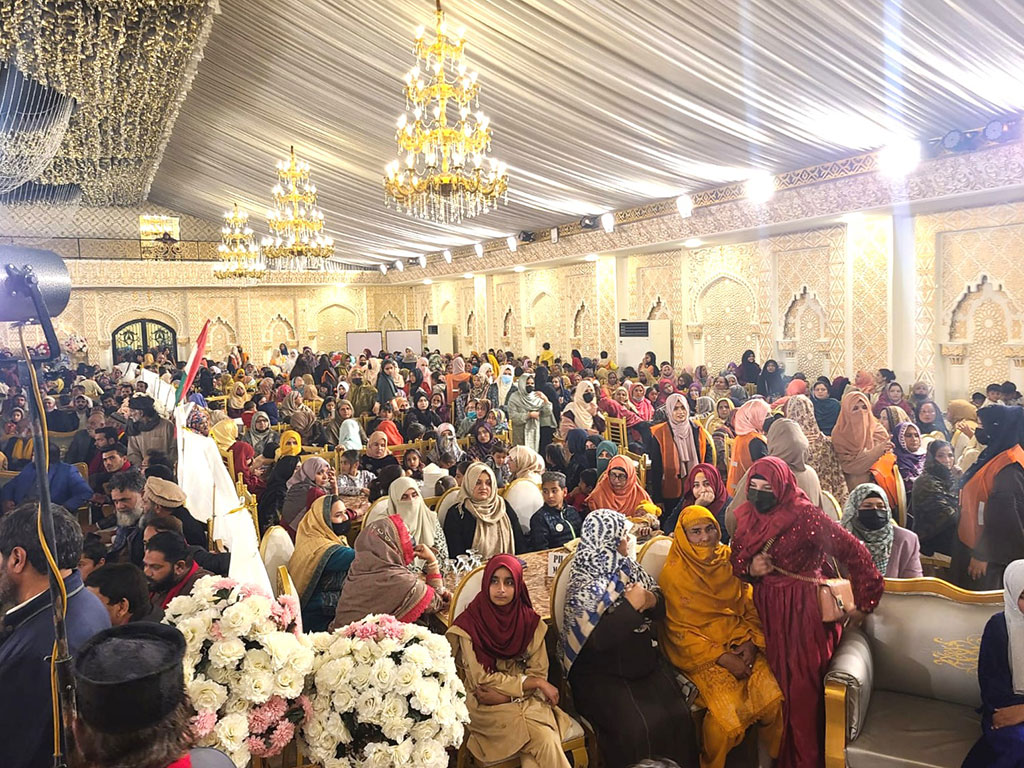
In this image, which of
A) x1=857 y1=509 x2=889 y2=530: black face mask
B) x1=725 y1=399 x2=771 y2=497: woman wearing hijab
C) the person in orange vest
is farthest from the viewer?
x1=725 y1=399 x2=771 y2=497: woman wearing hijab

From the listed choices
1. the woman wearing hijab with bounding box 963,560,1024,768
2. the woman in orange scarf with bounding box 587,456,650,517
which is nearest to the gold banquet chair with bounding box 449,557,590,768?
the woman wearing hijab with bounding box 963,560,1024,768

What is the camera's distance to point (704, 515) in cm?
296

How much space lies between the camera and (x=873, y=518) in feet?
10.8

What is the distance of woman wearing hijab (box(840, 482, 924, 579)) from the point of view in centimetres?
329

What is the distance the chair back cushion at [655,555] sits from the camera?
3.17m

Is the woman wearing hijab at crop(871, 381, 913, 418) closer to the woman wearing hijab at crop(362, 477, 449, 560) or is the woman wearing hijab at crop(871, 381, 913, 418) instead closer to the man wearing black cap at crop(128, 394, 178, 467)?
the woman wearing hijab at crop(362, 477, 449, 560)

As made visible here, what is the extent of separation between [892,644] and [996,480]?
1322 millimetres

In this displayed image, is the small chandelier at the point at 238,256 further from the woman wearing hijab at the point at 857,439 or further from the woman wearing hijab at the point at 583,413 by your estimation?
the woman wearing hijab at the point at 857,439

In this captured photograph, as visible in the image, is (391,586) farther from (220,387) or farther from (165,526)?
(220,387)

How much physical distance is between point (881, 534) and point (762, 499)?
32.0 inches

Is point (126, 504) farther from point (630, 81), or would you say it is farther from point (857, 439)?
point (630, 81)

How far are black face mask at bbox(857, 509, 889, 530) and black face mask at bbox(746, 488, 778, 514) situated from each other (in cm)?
71

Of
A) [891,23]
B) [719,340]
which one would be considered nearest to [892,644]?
[891,23]

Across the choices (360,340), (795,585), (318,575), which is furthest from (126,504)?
(360,340)
